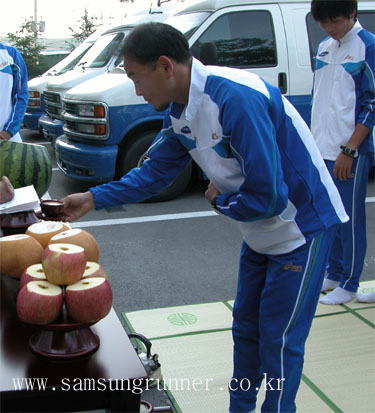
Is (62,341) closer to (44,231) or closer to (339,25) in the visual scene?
(44,231)

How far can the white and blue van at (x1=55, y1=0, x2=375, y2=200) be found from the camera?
21.4ft

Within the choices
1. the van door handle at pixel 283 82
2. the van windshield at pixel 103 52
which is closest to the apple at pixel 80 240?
the van door handle at pixel 283 82

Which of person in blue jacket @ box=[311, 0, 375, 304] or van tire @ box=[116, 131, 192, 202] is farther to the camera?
van tire @ box=[116, 131, 192, 202]

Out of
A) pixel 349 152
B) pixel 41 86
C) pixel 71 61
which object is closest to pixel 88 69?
pixel 71 61

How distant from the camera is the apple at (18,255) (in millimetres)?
1719

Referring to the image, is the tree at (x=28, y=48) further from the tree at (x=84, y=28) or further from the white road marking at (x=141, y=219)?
the white road marking at (x=141, y=219)

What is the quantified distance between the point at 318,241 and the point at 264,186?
1.48 ft

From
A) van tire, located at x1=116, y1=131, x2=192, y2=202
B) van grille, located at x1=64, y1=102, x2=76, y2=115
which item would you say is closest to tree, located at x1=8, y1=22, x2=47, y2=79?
van grille, located at x1=64, y1=102, x2=76, y2=115

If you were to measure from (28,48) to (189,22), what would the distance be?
11.5 metres

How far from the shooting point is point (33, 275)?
1.57 m

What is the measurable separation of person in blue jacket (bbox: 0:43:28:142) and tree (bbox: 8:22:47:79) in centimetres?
1250

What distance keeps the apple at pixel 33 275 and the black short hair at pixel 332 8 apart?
2506 mm

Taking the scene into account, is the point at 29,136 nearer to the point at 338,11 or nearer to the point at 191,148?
the point at 338,11

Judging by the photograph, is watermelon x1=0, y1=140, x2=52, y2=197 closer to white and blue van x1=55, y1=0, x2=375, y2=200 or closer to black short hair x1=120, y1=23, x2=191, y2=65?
black short hair x1=120, y1=23, x2=191, y2=65
